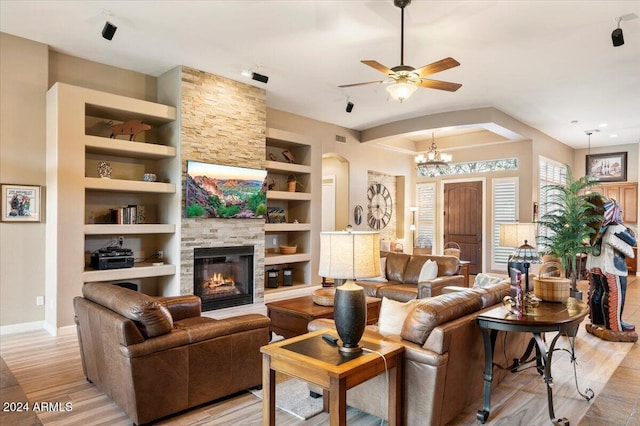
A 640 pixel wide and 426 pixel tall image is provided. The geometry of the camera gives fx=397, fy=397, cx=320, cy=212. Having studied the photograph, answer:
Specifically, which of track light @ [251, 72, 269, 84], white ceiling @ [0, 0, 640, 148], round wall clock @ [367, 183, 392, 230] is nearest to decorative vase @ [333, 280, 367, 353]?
white ceiling @ [0, 0, 640, 148]

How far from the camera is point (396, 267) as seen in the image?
6332mm

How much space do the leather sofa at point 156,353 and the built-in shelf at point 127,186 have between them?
221 centimetres

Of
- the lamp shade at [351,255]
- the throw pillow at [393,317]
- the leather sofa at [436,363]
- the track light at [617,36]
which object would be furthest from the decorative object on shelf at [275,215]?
the track light at [617,36]

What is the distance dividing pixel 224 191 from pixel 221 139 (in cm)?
79

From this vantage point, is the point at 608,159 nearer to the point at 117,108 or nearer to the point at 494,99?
the point at 494,99

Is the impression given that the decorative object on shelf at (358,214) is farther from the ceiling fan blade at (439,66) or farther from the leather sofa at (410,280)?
the ceiling fan blade at (439,66)

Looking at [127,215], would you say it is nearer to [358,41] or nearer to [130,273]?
[130,273]

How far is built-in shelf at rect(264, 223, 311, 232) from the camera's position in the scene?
6.98 meters

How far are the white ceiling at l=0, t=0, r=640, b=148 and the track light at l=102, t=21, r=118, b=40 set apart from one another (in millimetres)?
82

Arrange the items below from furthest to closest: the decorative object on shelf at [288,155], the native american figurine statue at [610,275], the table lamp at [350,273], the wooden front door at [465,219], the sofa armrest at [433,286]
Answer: the wooden front door at [465,219], the decorative object on shelf at [288,155], the sofa armrest at [433,286], the native american figurine statue at [610,275], the table lamp at [350,273]

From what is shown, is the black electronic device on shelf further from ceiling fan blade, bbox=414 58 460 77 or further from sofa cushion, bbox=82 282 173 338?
ceiling fan blade, bbox=414 58 460 77

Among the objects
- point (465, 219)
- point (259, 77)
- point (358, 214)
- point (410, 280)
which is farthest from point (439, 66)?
point (465, 219)

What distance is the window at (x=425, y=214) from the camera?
→ 10734mm

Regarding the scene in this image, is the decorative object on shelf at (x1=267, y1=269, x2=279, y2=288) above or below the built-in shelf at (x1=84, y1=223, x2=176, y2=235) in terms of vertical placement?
below
